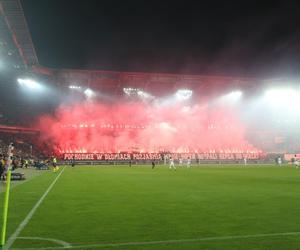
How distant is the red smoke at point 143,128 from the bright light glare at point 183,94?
10.7 ft

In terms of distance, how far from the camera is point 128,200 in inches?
551

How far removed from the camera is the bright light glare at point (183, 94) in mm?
74688

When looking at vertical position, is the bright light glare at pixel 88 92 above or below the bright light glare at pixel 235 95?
above

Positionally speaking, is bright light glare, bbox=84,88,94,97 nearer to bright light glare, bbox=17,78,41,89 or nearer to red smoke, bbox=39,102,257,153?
red smoke, bbox=39,102,257,153

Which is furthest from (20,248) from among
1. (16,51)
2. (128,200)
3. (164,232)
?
(16,51)

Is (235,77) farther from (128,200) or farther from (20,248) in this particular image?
(20,248)

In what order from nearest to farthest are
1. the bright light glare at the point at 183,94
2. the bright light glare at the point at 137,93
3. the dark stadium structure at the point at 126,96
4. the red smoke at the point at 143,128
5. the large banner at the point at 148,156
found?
the dark stadium structure at the point at 126,96 < the large banner at the point at 148,156 < the bright light glare at the point at 183,94 < the bright light glare at the point at 137,93 < the red smoke at the point at 143,128

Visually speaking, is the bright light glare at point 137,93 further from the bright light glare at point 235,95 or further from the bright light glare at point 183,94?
the bright light glare at point 235,95

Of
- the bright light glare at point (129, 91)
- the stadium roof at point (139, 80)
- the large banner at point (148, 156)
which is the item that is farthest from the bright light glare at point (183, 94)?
the large banner at point (148, 156)

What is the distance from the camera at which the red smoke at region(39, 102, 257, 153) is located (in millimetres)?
75625

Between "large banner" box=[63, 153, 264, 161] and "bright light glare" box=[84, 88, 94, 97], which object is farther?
"bright light glare" box=[84, 88, 94, 97]

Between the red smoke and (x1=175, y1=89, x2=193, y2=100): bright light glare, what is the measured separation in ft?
10.7

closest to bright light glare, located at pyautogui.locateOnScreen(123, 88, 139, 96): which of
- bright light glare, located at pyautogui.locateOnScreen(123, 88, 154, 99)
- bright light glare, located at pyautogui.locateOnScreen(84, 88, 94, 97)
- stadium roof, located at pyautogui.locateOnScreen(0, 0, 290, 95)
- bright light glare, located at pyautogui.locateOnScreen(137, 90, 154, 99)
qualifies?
bright light glare, located at pyautogui.locateOnScreen(123, 88, 154, 99)

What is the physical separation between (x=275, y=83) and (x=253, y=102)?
313 inches
